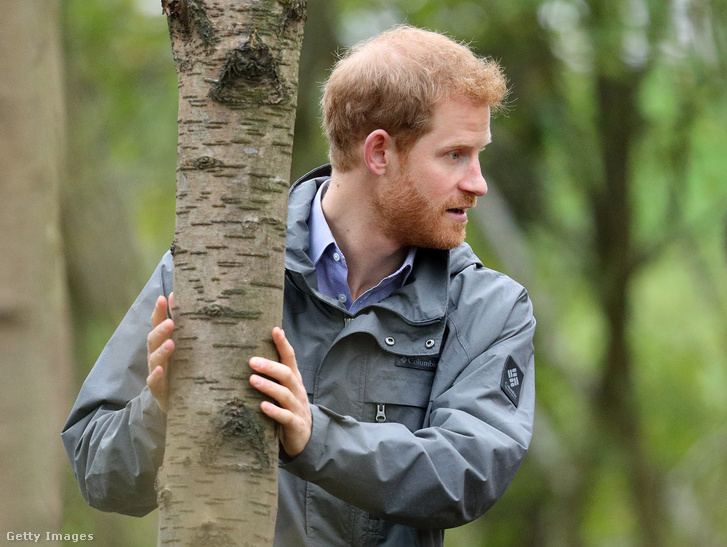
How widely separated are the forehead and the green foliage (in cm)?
404

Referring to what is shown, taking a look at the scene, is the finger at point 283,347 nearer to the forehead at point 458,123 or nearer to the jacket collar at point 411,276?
the jacket collar at point 411,276

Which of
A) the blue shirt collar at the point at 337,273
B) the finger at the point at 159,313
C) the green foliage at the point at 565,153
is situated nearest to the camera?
the finger at the point at 159,313

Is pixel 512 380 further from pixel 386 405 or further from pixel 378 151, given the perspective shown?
pixel 378 151

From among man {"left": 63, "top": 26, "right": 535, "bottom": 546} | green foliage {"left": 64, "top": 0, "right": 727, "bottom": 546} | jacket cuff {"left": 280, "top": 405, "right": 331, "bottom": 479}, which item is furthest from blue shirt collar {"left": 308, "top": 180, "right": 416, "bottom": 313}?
green foliage {"left": 64, "top": 0, "right": 727, "bottom": 546}

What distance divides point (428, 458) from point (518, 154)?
6.81 m

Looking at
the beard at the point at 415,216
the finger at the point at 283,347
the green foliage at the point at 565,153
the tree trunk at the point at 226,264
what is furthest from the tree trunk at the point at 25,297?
the green foliage at the point at 565,153

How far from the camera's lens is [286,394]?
195 centimetres

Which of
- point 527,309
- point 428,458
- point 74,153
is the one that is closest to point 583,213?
point 74,153

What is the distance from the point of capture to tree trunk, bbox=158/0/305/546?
1876 mm

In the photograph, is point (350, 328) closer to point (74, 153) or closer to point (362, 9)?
point (74, 153)

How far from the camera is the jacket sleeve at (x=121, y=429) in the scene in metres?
2.33

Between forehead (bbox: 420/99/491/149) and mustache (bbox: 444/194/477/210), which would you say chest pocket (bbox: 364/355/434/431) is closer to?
mustache (bbox: 444/194/477/210)

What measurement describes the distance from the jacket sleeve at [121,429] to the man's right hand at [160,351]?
0.23 m

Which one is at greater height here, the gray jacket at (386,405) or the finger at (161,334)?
the finger at (161,334)
